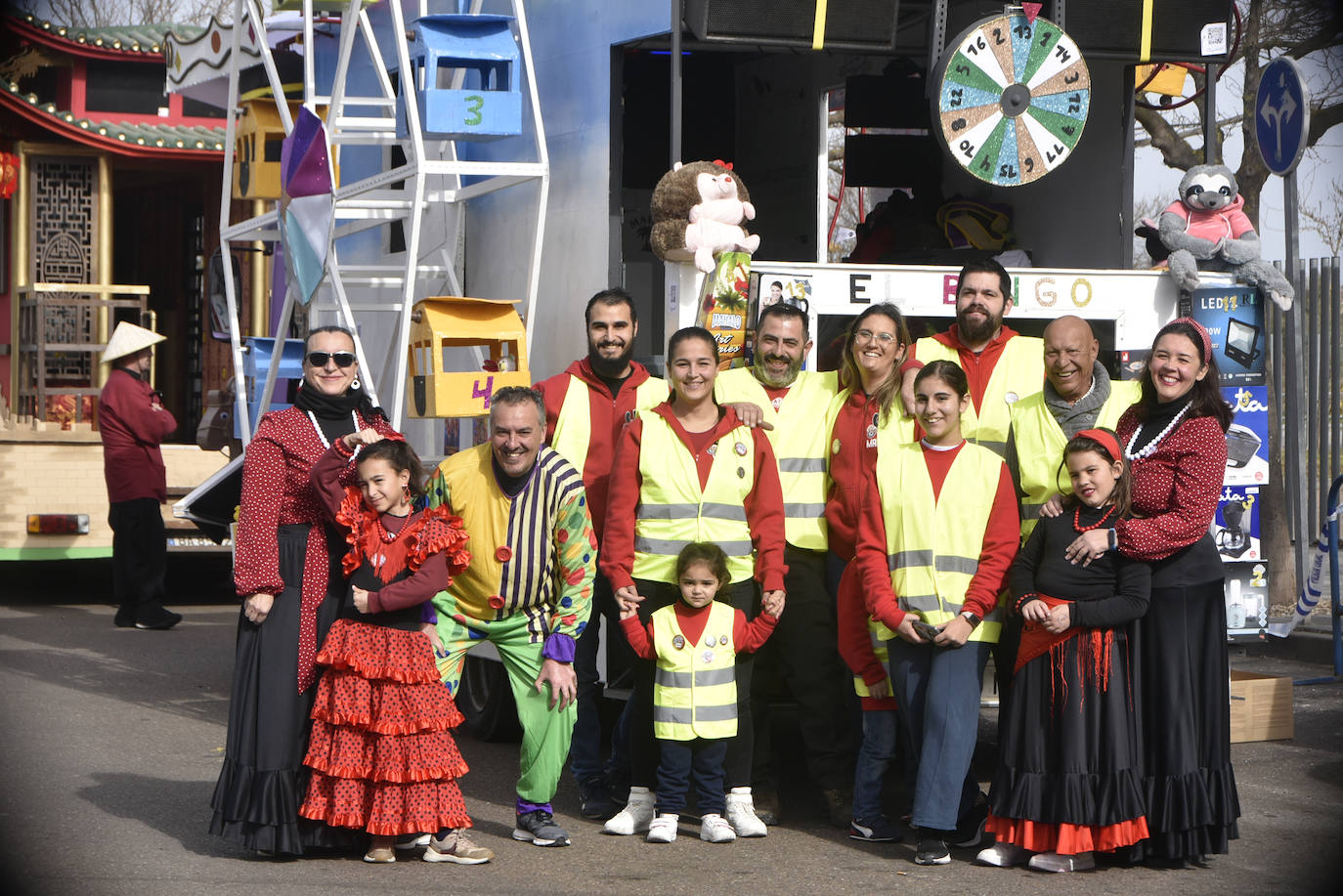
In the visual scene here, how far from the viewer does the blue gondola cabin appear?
8180mm

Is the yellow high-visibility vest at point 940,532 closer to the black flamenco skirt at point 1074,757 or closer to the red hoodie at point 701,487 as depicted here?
the black flamenco skirt at point 1074,757

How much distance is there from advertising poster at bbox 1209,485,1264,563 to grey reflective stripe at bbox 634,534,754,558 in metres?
2.98

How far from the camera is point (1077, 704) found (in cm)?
587

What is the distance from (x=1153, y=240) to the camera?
8.30 meters

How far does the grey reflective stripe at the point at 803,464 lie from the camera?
6.62 m

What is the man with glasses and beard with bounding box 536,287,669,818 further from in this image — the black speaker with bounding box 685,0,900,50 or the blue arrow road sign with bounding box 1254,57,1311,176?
the blue arrow road sign with bounding box 1254,57,1311,176

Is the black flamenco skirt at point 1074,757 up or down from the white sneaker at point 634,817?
up

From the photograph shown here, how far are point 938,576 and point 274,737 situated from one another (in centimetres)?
236

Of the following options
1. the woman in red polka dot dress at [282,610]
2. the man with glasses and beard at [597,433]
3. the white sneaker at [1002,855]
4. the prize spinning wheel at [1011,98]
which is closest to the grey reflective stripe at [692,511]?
the man with glasses and beard at [597,433]

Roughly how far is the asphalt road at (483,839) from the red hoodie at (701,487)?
1000 mm

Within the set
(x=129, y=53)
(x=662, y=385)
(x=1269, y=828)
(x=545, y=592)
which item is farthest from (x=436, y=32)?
(x=129, y=53)

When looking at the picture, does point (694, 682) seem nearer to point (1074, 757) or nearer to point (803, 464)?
A: point (803, 464)

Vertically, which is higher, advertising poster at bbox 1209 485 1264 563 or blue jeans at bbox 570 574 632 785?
advertising poster at bbox 1209 485 1264 563

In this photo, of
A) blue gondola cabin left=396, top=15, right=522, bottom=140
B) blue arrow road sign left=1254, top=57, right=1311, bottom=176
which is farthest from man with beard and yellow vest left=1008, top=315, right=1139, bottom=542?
blue arrow road sign left=1254, top=57, right=1311, bottom=176
